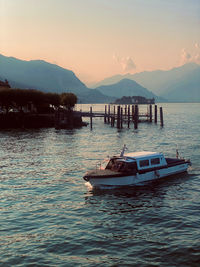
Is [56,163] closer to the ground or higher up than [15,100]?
closer to the ground

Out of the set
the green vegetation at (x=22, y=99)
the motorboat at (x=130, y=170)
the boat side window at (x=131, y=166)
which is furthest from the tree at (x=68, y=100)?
the boat side window at (x=131, y=166)

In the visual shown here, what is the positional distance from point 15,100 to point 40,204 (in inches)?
2939

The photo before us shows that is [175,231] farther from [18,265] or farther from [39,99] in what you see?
[39,99]

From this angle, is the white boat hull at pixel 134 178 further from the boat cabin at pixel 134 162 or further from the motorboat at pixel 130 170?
the boat cabin at pixel 134 162

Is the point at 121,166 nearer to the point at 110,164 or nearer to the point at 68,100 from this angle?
the point at 110,164

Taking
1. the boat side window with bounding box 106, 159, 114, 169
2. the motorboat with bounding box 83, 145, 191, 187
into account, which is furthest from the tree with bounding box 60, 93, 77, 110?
the boat side window with bounding box 106, 159, 114, 169

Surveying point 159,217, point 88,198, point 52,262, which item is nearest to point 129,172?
A: point 88,198

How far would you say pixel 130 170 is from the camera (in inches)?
1153

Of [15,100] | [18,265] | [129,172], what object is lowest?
[18,265]

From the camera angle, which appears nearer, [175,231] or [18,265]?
[18,265]

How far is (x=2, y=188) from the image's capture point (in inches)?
1159

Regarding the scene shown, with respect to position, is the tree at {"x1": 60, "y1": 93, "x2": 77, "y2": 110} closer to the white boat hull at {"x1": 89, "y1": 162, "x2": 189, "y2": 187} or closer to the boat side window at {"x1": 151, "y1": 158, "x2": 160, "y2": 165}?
the white boat hull at {"x1": 89, "y1": 162, "x2": 189, "y2": 187}

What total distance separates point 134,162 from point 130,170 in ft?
3.42

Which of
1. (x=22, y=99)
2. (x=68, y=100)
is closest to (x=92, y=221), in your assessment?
(x=22, y=99)
